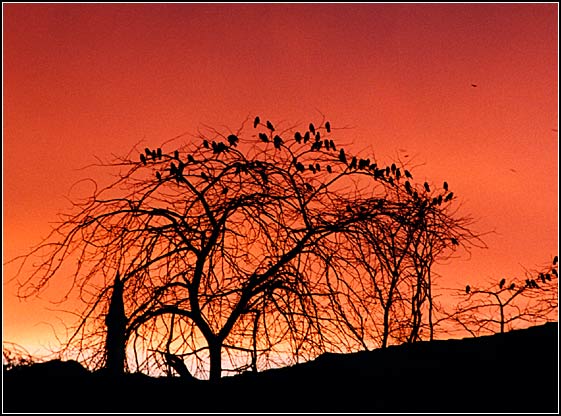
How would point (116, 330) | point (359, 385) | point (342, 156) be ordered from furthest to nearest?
point (342, 156)
point (116, 330)
point (359, 385)

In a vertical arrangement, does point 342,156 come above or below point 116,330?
above

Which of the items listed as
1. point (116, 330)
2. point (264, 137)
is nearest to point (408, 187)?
point (264, 137)

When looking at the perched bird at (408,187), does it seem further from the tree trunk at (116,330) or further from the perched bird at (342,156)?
the tree trunk at (116,330)

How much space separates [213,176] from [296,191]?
112 centimetres

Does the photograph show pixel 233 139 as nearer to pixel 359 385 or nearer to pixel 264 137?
pixel 264 137

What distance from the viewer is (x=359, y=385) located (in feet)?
38.3

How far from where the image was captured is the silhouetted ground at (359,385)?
36.7ft

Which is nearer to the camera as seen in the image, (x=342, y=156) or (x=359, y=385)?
(x=359, y=385)

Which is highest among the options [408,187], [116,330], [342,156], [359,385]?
[342,156]

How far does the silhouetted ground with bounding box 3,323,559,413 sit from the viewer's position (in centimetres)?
1118

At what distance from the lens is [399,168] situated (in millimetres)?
14227

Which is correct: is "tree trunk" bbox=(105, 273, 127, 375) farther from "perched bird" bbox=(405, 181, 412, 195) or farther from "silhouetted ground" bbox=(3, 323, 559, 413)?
"perched bird" bbox=(405, 181, 412, 195)

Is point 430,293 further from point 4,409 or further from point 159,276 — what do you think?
point 4,409

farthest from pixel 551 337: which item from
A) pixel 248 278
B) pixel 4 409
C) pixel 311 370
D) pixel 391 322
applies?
pixel 4 409
